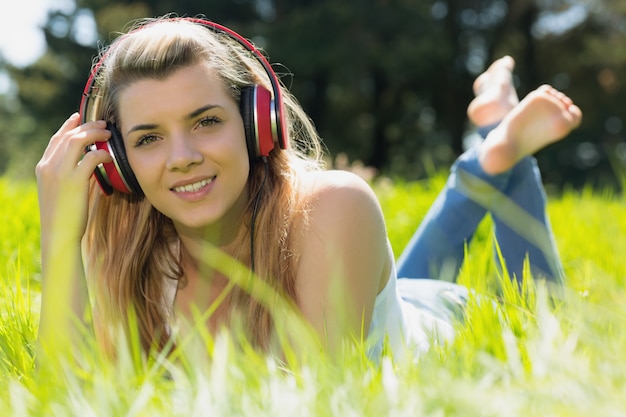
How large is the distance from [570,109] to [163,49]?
162cm

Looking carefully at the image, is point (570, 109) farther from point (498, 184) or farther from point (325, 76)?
point (325, 76)

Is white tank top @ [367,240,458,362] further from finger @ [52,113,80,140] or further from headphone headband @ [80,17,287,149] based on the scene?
finger @ [52,113,80,140]

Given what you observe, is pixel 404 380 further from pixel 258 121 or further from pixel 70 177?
pixel 70 177

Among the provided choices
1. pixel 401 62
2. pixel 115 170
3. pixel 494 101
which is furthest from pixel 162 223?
pixel 401 62

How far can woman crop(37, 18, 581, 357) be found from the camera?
2.00 m

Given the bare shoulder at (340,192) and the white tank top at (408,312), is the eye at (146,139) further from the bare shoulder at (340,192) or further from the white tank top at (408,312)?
the white tank top at (408,312)

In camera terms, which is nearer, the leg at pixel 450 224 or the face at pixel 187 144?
the face at pixel 187 144

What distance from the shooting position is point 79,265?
2078mm

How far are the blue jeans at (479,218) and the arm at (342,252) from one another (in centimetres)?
93

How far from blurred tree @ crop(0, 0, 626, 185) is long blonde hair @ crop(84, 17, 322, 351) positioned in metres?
16.5

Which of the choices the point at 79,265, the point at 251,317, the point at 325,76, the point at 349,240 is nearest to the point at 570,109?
the point at 349,240

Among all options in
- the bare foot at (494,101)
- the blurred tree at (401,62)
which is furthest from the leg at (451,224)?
the blurred tree at (401,62)

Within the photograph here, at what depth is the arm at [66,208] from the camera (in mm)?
2006

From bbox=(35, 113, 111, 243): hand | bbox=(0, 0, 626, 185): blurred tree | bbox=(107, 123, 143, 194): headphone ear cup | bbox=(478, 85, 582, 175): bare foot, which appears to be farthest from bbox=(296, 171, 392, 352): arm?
bbox=(0, 0, 626, 185): blurred tree
